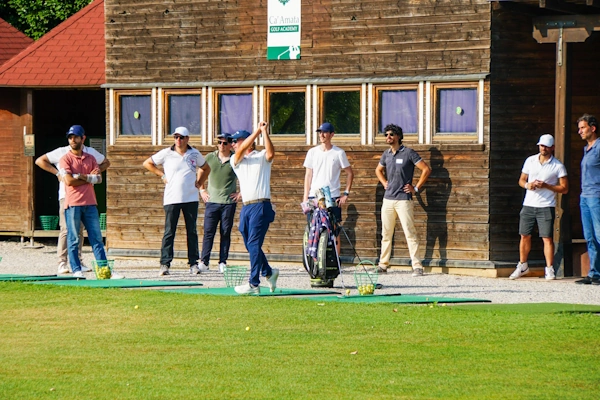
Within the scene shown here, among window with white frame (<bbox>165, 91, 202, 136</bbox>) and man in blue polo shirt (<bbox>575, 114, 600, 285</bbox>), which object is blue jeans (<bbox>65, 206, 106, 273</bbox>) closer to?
window with white frame (<bbox>165, 91, 202, 136</bbox>)

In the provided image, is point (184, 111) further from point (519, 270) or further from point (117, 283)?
point (519, 270)

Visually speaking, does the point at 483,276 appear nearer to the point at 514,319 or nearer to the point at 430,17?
the point at 430,17

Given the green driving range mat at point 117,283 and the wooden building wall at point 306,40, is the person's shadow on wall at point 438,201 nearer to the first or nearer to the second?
the wooden building wall at point 306,40

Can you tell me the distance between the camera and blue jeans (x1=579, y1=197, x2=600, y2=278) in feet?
A: 53.7

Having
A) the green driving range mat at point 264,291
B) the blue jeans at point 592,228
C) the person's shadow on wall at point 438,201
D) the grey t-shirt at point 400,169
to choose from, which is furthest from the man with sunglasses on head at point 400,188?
the green driving range mat at point 264,291

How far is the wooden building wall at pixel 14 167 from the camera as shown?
24.9m

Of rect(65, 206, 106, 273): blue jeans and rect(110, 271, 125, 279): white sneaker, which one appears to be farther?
rect(65, 206, 106, 273): blue jeans

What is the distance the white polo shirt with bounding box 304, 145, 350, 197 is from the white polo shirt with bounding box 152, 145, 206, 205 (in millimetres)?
1607

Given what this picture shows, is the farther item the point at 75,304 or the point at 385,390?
the point at 75,304

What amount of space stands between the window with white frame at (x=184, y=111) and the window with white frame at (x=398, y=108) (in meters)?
3.12

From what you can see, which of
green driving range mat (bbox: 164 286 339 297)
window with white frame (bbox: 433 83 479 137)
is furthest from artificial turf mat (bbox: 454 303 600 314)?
window with white frame (bbox: 433 83 479 137)

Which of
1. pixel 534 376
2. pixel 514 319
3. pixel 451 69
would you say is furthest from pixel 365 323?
pixel 451 69

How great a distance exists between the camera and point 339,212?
1694cm

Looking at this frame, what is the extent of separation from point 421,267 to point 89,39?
10336mm
